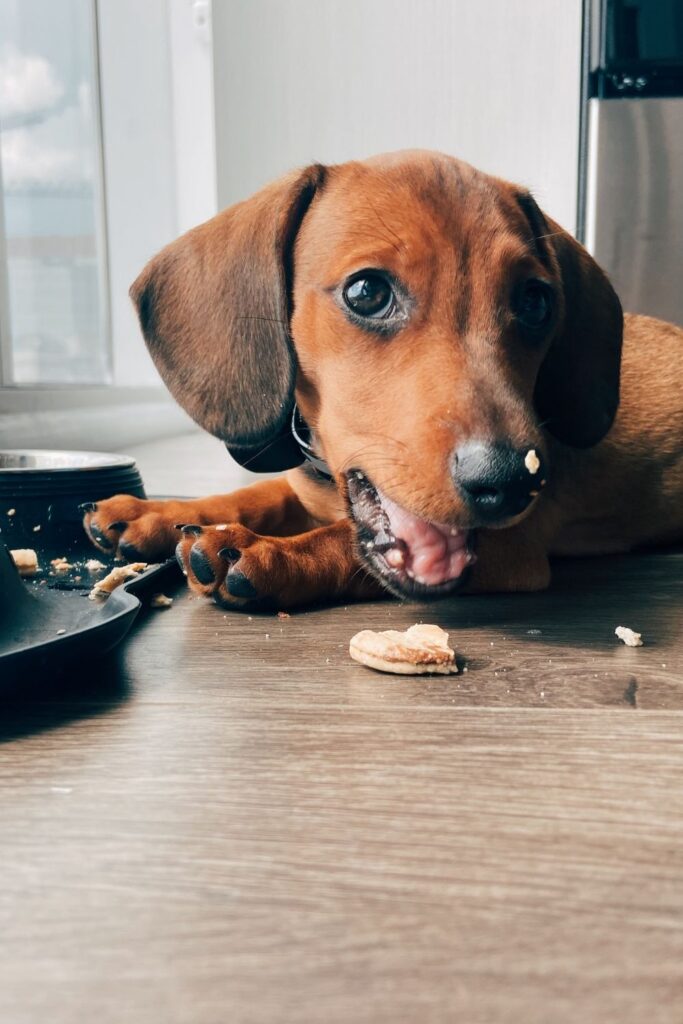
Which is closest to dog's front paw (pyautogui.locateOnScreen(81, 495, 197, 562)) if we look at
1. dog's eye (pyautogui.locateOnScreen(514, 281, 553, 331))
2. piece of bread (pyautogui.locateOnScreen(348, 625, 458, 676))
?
piece of bread (pyautogui.locateOnScreen(348, 625, 458, 676))

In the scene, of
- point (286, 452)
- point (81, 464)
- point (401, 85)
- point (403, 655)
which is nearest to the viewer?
point (403, 655)

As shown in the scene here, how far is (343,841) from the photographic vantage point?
741 millimetres

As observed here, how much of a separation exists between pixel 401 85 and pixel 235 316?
244cm

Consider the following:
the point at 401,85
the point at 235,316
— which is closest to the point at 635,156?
the point at 401,85

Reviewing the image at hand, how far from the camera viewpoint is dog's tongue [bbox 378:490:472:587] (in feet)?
4.42

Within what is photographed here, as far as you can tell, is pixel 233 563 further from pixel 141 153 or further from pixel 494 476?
pixel 141 153

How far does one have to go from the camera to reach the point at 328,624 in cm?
140

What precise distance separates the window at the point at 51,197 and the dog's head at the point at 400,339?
183 cm

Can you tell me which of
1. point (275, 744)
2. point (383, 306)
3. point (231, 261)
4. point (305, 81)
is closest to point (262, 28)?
point (305, 81)

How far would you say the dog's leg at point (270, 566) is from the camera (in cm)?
137

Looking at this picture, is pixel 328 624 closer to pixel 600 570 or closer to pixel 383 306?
pixel 383 306

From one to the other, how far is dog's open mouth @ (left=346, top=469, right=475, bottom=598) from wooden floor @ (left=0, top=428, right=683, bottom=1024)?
4.9 inches

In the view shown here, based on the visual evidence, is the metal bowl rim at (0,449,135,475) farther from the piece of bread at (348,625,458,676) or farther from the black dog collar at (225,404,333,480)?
the piece of bread at (348,625,458,676)

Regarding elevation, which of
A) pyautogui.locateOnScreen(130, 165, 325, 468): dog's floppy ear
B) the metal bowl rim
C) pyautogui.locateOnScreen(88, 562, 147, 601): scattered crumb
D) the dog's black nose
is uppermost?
pyautogui.locateOnScreen(130, 165, 325, 468): dog's floppy ear
